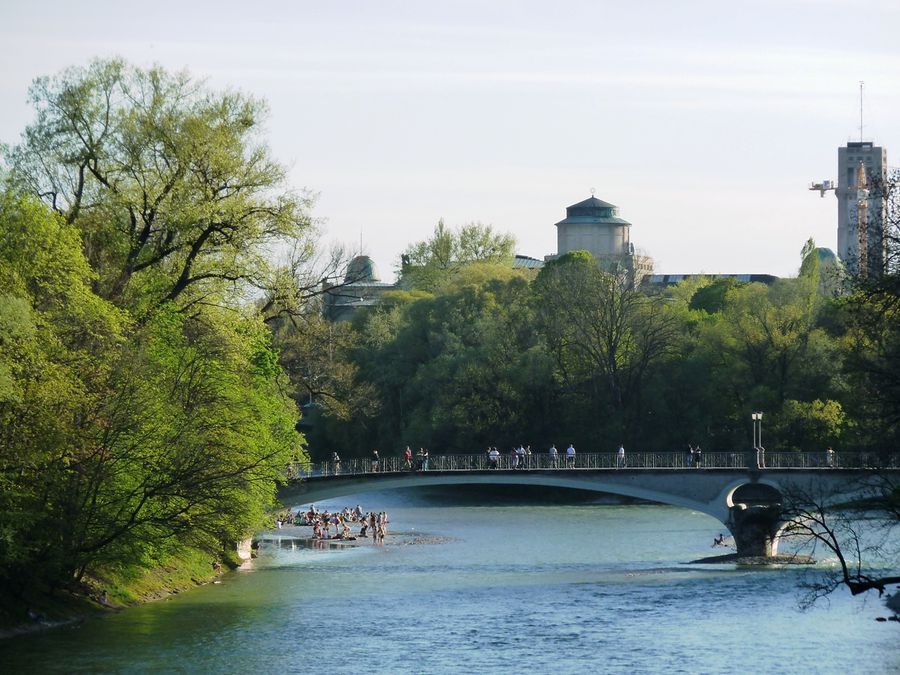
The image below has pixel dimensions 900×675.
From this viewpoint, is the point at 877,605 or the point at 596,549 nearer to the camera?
the point at 877,605

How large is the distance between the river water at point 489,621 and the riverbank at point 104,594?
53 cm

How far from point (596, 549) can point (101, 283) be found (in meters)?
27.0

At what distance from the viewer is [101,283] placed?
45.4 meters

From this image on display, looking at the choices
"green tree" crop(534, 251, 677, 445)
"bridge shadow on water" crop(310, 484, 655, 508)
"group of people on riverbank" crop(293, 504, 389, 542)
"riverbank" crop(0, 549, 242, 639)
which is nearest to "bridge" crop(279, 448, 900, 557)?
"group of people on riverbank" crop(293, 504, 389, 542)

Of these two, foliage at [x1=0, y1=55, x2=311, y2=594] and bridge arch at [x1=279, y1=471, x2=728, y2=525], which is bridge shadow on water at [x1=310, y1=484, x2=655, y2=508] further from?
foliage at [x1=0, y1=55, x2=311, y2=594]

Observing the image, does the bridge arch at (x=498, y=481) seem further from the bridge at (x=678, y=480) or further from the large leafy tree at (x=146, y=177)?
the large leafy tree at (x=146, y=177)

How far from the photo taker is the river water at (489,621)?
38531 millimetres

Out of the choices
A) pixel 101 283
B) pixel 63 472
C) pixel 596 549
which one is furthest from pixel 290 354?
pixel 63 472

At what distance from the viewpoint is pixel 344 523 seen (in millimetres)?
79062

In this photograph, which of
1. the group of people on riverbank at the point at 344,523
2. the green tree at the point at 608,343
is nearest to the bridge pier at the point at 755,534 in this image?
the group of people on riverbank at the point at 344,523

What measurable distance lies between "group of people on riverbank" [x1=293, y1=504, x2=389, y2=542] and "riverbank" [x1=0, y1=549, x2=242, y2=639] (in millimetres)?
17311

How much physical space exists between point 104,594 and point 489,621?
10.6 m

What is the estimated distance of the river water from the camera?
38.5 meters

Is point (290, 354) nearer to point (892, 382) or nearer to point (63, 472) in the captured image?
point (63, 472)
